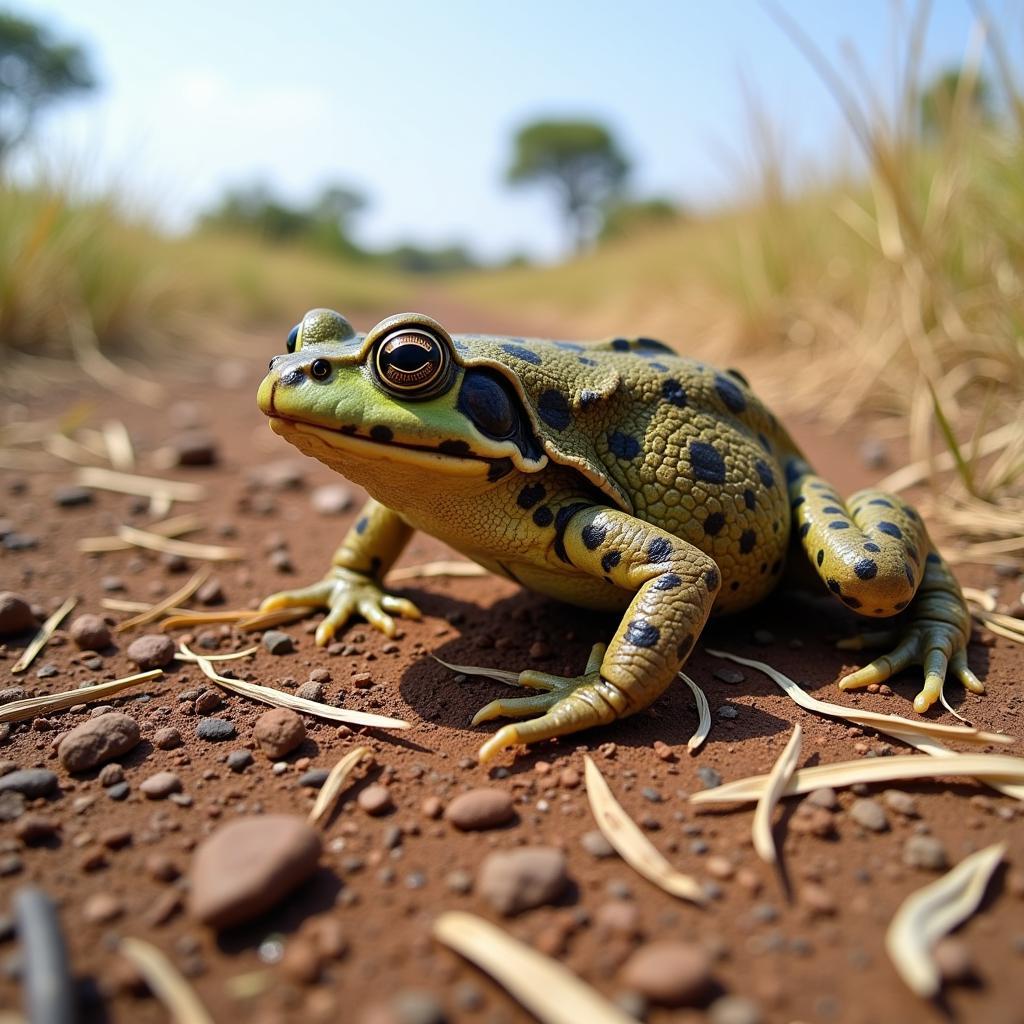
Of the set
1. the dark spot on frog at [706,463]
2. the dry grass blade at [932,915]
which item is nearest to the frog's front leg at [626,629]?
the dark spot on frog at [706,463]

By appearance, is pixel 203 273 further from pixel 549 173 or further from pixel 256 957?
pixel 549 173

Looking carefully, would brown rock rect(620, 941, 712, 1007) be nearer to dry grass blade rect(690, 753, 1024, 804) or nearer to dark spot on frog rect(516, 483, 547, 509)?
dry grass blade rect(690, 753, 1024, 804)

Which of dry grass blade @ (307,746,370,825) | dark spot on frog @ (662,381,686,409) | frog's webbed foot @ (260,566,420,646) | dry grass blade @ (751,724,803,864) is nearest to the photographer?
dry grass blade @ (751,724,803,864)

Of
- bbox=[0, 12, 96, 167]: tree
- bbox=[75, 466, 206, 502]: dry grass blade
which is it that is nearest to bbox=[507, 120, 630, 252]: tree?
bbox=[0, 12, 96, 167]: tree

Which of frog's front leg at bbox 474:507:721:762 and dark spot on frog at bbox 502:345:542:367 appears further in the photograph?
dark spot on frog at bbox 502:345:542:367

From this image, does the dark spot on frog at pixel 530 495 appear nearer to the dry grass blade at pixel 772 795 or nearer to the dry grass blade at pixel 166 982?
the dry grass blade at pixel 772 795

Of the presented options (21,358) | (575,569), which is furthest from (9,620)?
(21,358)
